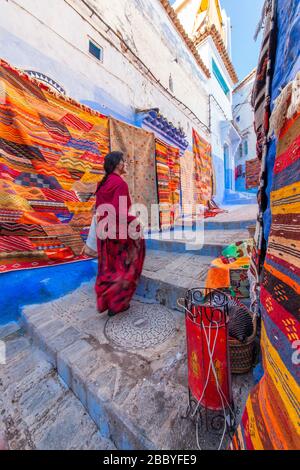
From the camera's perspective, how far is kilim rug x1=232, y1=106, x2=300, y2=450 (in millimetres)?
624

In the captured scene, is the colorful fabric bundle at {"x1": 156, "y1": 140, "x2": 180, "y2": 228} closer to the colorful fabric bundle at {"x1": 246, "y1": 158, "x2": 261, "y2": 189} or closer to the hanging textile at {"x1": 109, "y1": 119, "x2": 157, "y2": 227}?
the hanging textile at {"x1": 109, "y1": 119, "x2": 157, "y2": 227}

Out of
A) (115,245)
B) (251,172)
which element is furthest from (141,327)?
(251,172)

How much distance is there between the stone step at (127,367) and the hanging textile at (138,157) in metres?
2.79

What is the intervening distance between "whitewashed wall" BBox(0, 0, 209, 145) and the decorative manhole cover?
3.34m

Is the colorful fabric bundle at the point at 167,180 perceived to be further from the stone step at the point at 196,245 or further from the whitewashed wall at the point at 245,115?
the whitewashed wall at the point at 245,115

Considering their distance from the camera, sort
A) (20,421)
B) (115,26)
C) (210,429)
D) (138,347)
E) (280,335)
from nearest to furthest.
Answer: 1. (280,335)
2. (210,429)
3. (20,421)
4. (138,347)
5. (115,26)

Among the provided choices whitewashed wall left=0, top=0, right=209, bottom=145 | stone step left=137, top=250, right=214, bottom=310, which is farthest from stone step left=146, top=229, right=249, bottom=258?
whitewashed wall left=0, top=0, right=209, bottom=145

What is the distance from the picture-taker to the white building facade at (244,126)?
53.8 feet

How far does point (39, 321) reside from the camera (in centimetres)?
210

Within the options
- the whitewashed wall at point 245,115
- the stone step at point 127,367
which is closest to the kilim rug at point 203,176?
the stone step at point 127,367
